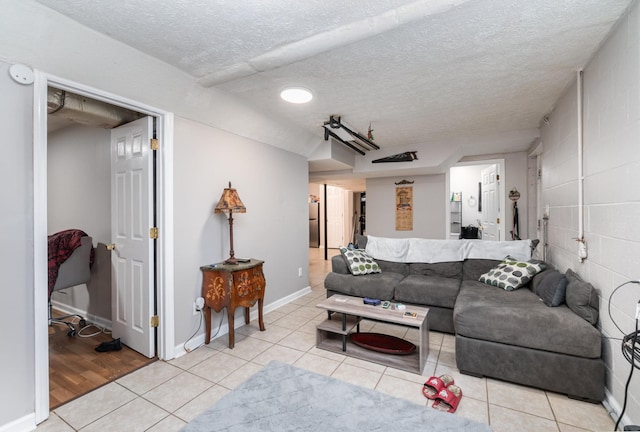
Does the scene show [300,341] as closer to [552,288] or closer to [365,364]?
[365,364]

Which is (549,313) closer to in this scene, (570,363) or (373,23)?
(570,363)

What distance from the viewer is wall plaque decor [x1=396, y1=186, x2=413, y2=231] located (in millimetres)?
5582

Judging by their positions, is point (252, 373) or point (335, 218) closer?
point (252, 373)

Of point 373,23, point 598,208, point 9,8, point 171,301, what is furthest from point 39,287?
point 598,208

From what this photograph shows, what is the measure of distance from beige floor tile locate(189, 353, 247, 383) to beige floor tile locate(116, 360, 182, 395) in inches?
6.8

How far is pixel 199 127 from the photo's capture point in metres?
2.80

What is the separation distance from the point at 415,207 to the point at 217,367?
4.42 metres

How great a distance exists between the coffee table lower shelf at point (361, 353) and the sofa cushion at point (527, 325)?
0.47 metres

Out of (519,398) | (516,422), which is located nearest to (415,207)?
(519,398)

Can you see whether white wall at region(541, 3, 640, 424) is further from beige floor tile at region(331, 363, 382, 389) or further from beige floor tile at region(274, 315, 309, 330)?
beige floor tile at region(274, 315, 309, 330)

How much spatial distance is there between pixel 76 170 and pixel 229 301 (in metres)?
2.64

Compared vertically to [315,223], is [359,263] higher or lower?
lower

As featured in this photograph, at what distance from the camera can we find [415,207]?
5531 millimetres

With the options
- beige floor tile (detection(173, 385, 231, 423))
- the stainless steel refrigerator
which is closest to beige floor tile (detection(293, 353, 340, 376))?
beige floor tile (detection(173, 385, 231, 423))
